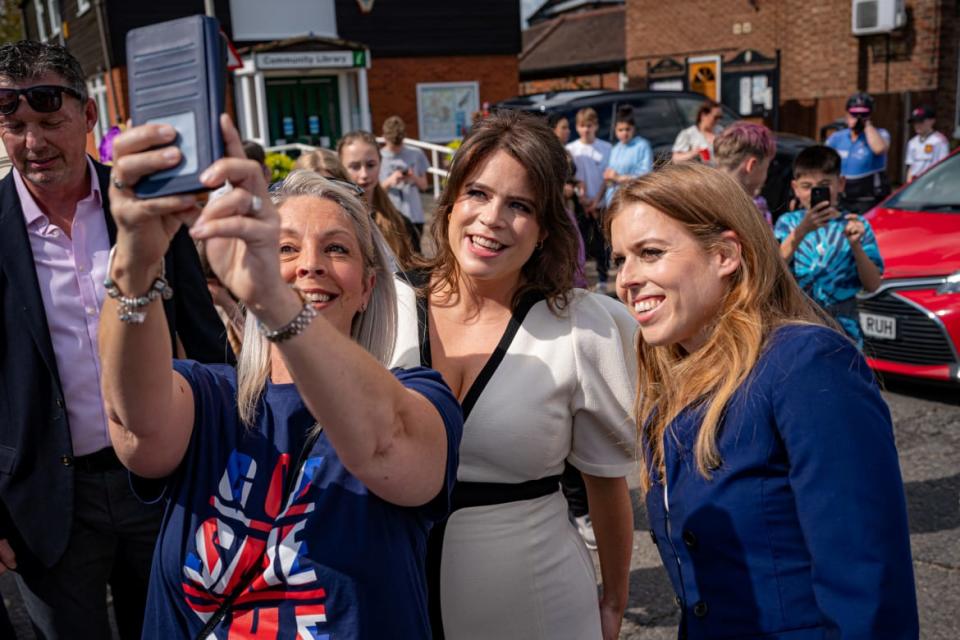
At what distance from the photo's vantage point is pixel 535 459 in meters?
2.18

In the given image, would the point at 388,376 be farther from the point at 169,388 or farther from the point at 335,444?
the point at 169,388

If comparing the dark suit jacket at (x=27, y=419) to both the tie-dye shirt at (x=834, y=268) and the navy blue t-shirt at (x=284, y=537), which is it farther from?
the tie-dye shirt at (x=834, y=268)

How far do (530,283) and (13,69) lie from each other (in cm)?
157

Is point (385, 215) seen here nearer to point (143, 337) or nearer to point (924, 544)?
point (924, 544)

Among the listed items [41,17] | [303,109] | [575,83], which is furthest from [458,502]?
[41,17]

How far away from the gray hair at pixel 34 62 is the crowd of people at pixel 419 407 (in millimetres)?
11

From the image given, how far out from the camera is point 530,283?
2381 mm

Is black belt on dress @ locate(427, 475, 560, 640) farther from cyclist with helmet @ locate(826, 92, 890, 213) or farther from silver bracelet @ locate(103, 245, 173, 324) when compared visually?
cyclist with helmet @ locate(826, 92, 890, 213)

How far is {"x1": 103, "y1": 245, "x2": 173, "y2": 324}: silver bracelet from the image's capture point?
137cm

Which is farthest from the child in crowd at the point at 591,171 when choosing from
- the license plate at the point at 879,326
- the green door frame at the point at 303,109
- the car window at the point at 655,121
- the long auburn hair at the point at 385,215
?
the green door frame at the point at 303,109

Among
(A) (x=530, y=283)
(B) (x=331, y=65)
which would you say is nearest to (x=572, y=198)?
(A) (x=530, y=283)

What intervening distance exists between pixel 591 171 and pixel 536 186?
296 inches

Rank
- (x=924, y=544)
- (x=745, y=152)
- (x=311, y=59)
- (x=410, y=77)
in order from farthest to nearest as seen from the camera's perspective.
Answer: (x=410, y=77)
(x=311, y=59)
(x=745, y=152)
(x=924, y=544)

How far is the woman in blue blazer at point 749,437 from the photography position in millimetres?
1509
